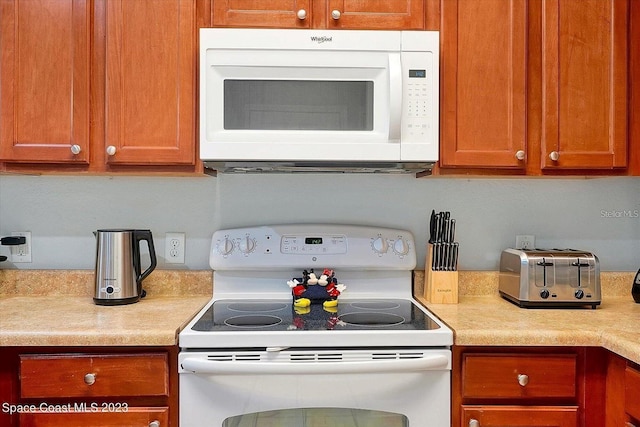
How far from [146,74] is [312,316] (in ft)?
3.16

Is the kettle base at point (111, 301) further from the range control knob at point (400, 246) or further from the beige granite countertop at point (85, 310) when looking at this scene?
the range control knob at point (400, 246)

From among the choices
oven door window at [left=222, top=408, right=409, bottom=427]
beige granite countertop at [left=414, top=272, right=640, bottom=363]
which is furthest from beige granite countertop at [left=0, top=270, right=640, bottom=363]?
oven door window at [left=222, top=408, right=409, bottom=427]

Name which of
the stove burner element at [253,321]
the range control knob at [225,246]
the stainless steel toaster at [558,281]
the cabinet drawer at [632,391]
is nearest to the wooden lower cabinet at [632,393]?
the cabinet drawer at [632,391]

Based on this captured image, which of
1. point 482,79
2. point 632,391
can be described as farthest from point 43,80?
point 632,391

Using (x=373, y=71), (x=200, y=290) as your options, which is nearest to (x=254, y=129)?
(x=373, y=71)

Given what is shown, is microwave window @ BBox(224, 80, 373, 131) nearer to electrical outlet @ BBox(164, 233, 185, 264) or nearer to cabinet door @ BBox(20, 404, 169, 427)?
electrical outlet @ BBox(164, 233, 185, 264)

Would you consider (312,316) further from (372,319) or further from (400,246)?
(400,246)

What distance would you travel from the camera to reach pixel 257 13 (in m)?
1.54

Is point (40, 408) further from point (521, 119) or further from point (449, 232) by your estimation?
point (521, 119)

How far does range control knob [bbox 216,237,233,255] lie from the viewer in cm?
178

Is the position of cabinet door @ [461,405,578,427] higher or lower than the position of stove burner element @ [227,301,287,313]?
lower

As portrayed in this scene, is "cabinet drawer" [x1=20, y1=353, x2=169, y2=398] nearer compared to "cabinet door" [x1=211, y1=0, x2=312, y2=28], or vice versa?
"cabinet drawer" [x1=20, y1=353, x2=169, y2=398]

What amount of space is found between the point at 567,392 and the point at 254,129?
3.96 feet

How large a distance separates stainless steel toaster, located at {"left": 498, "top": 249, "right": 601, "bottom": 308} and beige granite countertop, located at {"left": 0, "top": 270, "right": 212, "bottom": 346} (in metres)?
1.14
